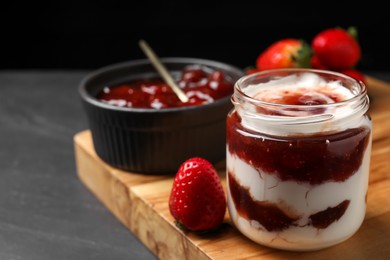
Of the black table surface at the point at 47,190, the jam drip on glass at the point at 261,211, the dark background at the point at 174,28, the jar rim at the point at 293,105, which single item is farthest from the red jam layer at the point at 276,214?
the dark background at the point at 174,28

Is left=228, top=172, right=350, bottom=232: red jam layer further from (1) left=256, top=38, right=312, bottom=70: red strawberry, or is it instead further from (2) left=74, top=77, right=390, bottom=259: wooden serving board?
(1) left=256, top=38, right=312, bottom=70: red strawberry

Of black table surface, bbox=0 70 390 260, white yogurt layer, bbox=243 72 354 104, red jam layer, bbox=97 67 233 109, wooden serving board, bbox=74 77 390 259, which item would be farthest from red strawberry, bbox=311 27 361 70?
black table surface, bbox=0 70 390 260

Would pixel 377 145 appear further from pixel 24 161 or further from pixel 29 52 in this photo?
pixel 29 52

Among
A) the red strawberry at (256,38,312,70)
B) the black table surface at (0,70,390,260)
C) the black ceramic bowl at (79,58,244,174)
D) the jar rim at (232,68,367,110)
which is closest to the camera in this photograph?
the jar rim at (232,68,367,110)

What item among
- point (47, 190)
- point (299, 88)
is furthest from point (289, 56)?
point (47, 190)

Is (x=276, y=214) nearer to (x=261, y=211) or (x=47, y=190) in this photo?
(x=261, y=211)

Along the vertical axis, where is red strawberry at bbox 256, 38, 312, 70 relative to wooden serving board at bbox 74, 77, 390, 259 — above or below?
above

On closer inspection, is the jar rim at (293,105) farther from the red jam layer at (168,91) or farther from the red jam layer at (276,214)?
the red jam layer at (168,91)

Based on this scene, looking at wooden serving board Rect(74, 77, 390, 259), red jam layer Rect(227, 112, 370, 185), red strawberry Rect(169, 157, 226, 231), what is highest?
red jam layer Rect(227, 112, 370, 185)

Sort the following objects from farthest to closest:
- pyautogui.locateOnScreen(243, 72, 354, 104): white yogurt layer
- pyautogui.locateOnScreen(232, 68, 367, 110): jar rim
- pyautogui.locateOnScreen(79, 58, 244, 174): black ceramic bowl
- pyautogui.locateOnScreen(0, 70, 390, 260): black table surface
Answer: pyautogui.locateOnScreen(79, 58, 244, 174): black ceramic bowl
pyautogui.locateOnScreen(0, 70, 390, 260): black table surface
pyautogui.locateOnScreen(243, 72, 354, 104): white yogurt layer
pyautogui.locateOnScreen(232, 68, 367, 110): jar rim
